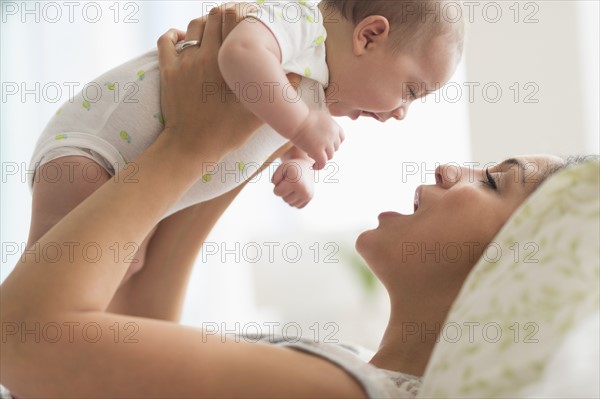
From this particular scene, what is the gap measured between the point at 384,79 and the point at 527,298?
1.95 feet

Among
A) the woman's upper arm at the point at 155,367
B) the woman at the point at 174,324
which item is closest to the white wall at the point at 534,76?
the woman at the point at 174,324

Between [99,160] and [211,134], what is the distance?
0.19m

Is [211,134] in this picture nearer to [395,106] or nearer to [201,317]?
[395,106]

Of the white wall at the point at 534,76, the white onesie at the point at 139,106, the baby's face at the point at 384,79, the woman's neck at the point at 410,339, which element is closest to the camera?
the woman's neck at the point at 410,339

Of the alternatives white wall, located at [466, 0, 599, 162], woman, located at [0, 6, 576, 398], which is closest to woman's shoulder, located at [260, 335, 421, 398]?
woman, located at [0, 6, 576, 398]

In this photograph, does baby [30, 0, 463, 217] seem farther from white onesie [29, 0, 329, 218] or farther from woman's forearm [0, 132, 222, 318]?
woman's forearm [0, 132, 222, 318]

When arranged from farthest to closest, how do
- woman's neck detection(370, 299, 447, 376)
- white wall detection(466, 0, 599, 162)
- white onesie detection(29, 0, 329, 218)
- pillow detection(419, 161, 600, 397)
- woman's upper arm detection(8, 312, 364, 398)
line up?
1. white wall detection(466, 0, 599, 162)
2. white onesie detection(29, 0, 329, 218)
3. woman's neck detection(370, 299, 447, 376)
4. woman's upper arm detection(8, 312, 364, 398)
5. pillow detection(419, 161, 600, 397)

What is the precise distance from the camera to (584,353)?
1.88 feet

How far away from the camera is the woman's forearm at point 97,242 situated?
75 centimetres

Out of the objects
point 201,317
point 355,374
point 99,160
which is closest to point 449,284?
point 355,374

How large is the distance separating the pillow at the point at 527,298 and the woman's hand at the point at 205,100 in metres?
0.44

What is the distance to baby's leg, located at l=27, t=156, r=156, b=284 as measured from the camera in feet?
3.34

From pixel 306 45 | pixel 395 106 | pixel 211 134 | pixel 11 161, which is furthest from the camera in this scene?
pixel 11 161

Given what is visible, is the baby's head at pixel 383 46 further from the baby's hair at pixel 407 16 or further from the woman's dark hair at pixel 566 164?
the woman's dark hair at pixel 566 164
